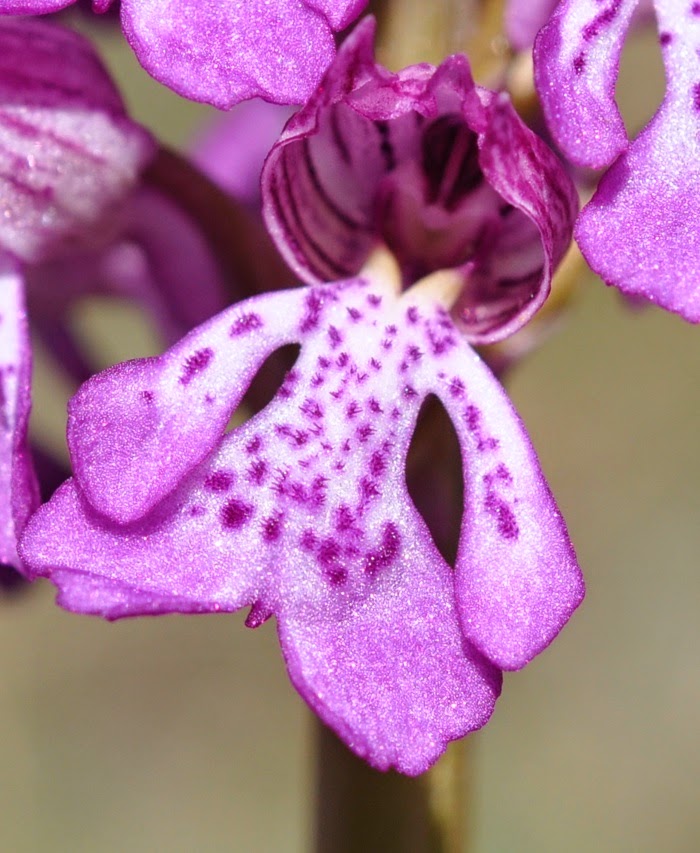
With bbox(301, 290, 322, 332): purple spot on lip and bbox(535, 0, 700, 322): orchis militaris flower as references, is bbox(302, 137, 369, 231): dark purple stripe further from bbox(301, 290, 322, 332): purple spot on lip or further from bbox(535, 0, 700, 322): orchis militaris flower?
bbox(535, 0, 700, 322): orchis militaris flower

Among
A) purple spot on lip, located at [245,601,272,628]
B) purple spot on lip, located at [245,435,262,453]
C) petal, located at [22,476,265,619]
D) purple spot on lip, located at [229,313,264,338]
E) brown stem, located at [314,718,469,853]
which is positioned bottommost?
brown stem, located at [314,718,469,853]

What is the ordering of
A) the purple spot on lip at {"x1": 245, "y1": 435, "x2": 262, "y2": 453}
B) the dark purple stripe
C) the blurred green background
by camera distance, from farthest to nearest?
the blurred green background → the dark purple stripe → the purple spot on lip at {"x1": 245, "y1": 435, "x2": 262, "y2": 453}

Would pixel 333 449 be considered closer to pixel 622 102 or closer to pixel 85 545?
pixel 85 545

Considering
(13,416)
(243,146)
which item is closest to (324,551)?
(13,416)

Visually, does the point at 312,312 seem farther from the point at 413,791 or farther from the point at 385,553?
the point at 413,791

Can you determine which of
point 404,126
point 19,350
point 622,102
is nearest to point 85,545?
point 19,350

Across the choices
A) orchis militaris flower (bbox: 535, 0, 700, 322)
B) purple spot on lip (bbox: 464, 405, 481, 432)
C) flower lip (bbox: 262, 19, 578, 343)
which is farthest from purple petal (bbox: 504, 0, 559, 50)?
purple spot on lip (bbox: 464, 405, 481, 432)
